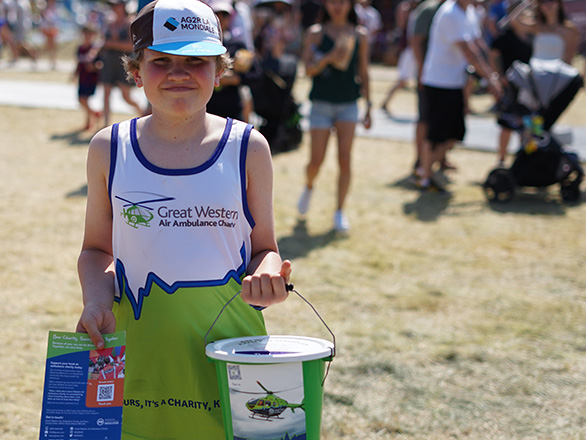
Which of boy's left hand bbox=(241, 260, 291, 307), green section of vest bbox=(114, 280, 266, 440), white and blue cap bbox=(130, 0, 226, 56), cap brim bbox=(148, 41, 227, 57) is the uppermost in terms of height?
white and blue cap bbox=(130, 0, 226, 56)

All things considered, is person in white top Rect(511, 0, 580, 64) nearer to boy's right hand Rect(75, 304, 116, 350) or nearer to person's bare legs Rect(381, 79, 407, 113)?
person's bare legs Rect(381, 79, 407, 113)

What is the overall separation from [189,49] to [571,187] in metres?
6.26

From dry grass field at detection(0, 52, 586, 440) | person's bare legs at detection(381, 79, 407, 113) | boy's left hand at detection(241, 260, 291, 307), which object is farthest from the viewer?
person's bare legs at detection(381, 79, 407, 113)

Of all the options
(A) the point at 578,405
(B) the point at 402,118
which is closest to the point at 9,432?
(A) the point at 578,405

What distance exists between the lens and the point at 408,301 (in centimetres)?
476

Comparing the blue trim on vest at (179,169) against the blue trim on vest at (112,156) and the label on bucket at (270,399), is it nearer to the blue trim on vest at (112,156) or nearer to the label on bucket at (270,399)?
the blue trim on vest at (112,156)

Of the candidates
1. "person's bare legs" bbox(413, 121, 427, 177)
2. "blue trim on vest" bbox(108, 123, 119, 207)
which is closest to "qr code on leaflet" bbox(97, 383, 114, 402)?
"blue trim on vest" bbox(108, 123, 119, 207)

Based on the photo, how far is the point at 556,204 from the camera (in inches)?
284

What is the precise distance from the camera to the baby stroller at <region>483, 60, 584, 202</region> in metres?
7.05

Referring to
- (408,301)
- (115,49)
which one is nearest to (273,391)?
(408,301)

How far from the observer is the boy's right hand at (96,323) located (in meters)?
1.64

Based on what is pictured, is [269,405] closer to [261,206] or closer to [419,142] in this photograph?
[261,206]

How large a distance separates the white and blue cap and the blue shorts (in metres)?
4.29

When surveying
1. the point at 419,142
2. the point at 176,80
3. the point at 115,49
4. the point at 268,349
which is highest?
the point at 176,80
